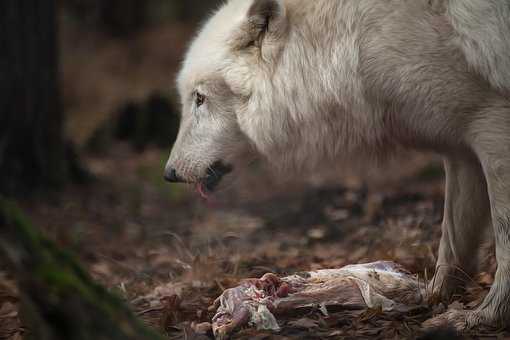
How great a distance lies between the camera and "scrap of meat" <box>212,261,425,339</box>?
12.0ft

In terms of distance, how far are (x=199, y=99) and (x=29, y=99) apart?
13.8 ft

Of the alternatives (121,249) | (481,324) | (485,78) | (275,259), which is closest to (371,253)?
(275,259)

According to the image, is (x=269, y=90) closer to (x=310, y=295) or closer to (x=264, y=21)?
(x=264, y=21)

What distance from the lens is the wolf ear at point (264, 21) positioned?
159 inches

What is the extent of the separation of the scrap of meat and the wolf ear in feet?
4.18

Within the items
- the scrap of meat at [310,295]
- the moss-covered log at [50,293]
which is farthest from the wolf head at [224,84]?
the moss-covered log at [50,293]

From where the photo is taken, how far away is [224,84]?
421 centimetres

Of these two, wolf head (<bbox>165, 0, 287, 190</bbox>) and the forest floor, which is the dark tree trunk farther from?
wolf head (<bbox>165, 0, 287, 190</bbox>)

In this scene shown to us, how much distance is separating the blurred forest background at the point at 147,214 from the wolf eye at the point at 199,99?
1.59 feet

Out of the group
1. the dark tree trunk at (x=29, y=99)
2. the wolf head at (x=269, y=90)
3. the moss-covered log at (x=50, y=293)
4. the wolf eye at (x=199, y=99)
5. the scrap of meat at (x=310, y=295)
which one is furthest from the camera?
the dark tree trunk at (x=29, y=99)

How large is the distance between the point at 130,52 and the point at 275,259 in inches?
493

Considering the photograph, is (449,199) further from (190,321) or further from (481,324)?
(190,321)

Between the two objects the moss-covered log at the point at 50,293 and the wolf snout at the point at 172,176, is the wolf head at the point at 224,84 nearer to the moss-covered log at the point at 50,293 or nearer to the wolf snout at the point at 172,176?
the wolf snout at the point at 172,176

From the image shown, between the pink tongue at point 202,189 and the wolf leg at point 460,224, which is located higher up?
the pink tongue at point 202,189
